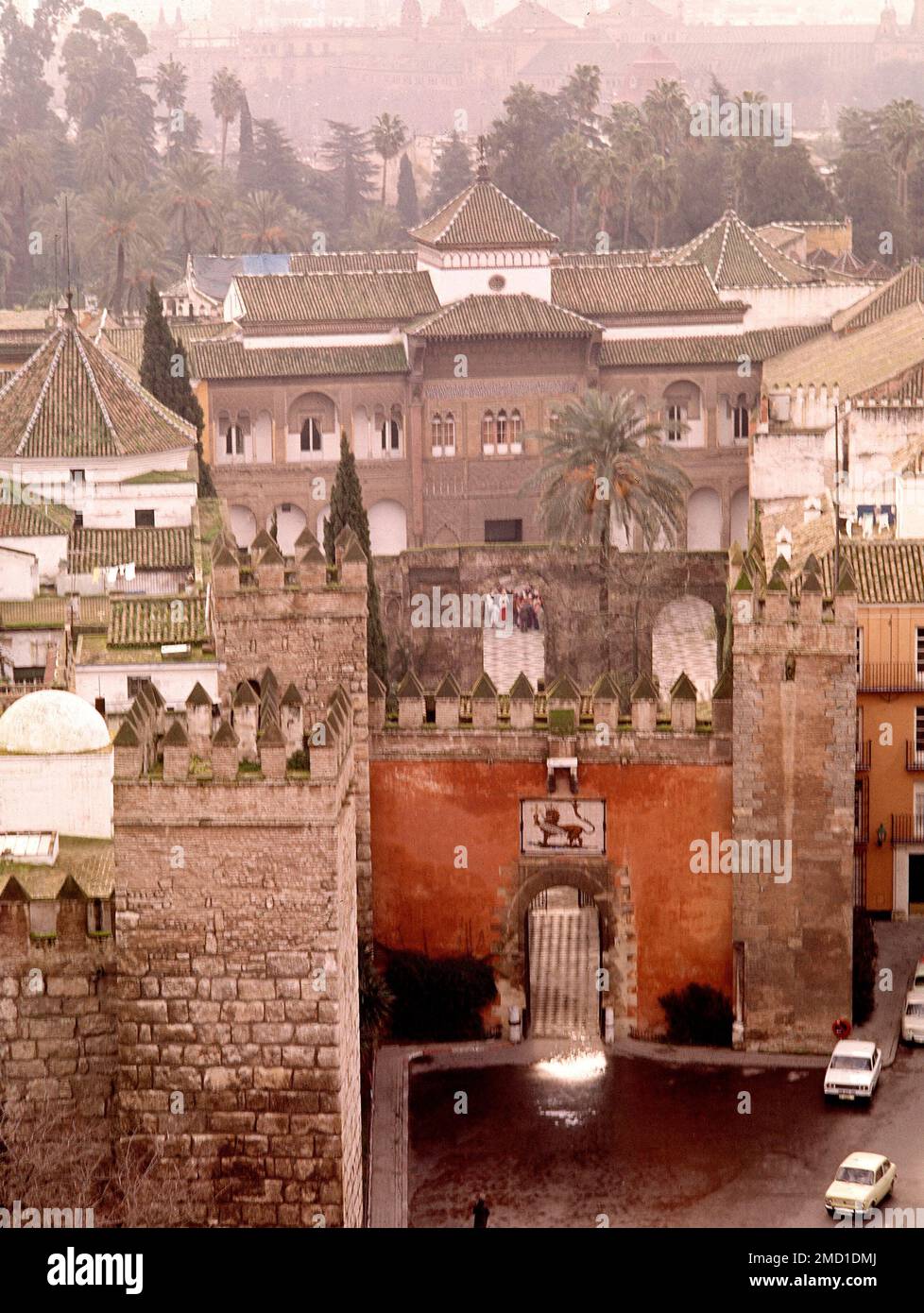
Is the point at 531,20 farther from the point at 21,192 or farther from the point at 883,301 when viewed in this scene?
the point at 883,301

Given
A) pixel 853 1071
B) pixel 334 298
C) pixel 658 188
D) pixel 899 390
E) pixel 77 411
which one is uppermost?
pixel 658 188

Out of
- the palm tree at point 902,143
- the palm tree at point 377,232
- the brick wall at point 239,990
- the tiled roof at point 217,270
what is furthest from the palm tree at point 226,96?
the brick wall at point 239,990

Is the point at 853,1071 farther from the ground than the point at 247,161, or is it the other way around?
the point at 247,161

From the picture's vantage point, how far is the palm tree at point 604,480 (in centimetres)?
5919

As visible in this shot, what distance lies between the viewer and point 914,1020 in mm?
36969

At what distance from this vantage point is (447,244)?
7131cm

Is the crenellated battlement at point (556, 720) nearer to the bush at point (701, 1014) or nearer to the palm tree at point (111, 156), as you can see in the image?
the bush at point (701, 1014)

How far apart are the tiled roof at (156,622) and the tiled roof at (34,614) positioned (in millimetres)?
1983

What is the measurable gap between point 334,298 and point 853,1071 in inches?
1565

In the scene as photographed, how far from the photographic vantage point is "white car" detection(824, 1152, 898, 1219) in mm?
31031

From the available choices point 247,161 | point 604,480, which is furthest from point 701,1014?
point 247,161
